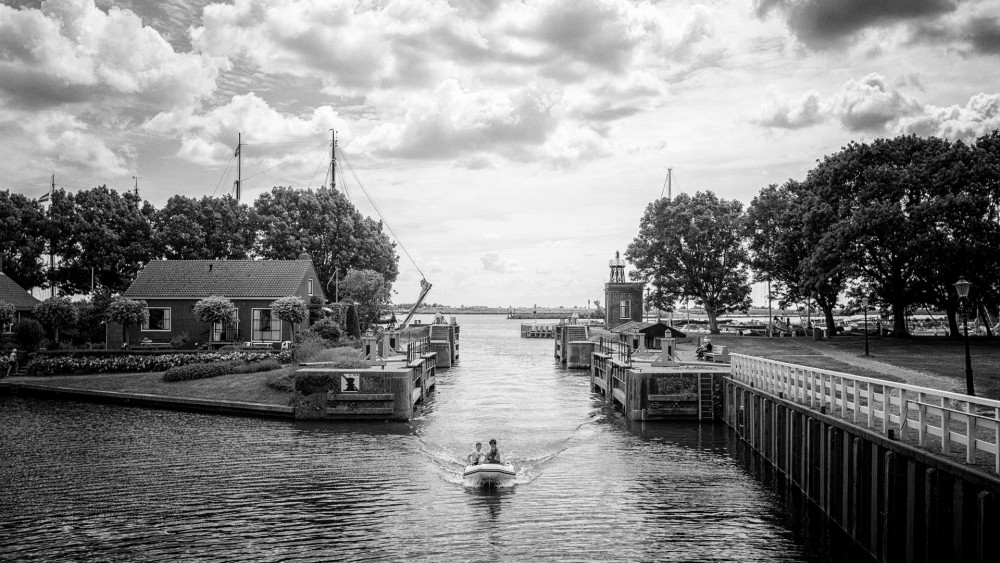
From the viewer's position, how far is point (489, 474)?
72.8ft

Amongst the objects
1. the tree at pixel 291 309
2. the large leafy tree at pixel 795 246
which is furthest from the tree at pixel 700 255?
the tree at pixel 291 309

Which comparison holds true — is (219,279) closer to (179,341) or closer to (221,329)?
(221,329)

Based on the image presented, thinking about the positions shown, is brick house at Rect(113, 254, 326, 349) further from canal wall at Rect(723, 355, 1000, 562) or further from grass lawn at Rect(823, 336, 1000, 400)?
grass lawn at Rect(823, 336, 1000, 400)

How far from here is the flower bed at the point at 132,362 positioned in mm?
44750

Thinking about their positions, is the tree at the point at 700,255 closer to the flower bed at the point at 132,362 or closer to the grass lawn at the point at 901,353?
the grass lawn at the point at 901,353

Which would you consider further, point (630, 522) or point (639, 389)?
point (639, 389)

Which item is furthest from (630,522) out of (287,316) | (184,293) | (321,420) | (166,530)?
(184,293)

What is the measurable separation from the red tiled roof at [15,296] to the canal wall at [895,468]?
197 ft

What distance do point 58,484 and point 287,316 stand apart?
29.7 metres

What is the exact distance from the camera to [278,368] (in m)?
42.9

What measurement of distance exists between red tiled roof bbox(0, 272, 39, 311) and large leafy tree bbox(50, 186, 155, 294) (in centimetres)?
933

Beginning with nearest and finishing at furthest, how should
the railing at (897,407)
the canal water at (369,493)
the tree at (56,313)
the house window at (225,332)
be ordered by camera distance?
the railing at (897,407), the canal water at (369,493), the tree at (56,313), the house window at (225,332)

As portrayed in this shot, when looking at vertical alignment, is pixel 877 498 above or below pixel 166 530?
above

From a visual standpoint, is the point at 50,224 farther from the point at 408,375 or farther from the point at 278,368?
the point at 408,375
